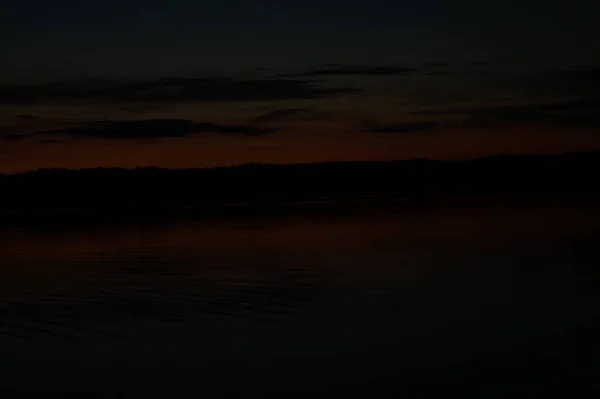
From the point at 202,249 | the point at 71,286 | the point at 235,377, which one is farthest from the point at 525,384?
the point at 202,249

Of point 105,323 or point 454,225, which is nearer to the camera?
point 105,323

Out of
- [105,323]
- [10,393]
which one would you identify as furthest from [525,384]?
[105,323]

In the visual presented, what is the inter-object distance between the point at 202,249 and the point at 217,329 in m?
9.43

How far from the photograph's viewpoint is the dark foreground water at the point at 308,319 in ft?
27.7

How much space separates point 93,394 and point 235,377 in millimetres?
1312

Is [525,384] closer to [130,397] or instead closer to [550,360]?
[550,360]

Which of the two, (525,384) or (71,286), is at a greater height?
(71,286)

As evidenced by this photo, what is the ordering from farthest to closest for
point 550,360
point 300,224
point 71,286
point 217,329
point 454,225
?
point 300,224 → point 454,225 → point 71,286 → point 217,329 → point 550,360

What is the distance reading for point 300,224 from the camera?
92.2ft

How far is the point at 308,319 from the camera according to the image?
36.1 ft

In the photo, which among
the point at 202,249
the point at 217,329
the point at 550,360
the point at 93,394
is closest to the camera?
the point at 93,394

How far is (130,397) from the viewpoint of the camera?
8102 millimetres

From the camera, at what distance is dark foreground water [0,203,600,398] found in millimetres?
8438

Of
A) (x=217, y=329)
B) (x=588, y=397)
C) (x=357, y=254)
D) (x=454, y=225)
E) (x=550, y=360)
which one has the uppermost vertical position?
(x=454, y=225)
